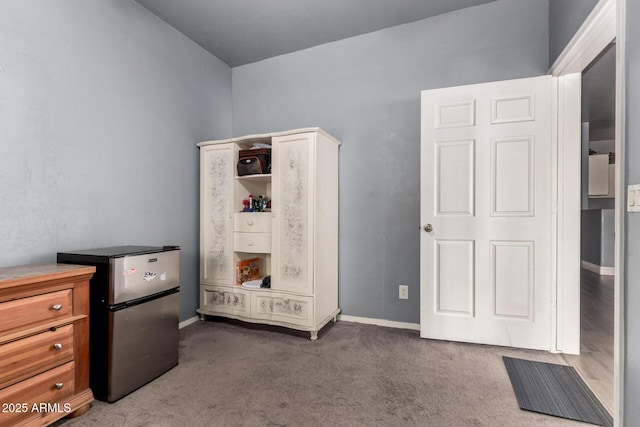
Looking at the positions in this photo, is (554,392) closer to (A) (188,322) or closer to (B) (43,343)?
(B) (43,343)

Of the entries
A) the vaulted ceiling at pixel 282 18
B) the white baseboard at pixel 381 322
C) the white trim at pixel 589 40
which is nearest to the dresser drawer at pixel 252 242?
the white baseboard at pixel 381 322

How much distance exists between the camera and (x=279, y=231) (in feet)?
9.18

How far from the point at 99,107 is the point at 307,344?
234 centimetres

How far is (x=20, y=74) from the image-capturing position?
1858 millimetres

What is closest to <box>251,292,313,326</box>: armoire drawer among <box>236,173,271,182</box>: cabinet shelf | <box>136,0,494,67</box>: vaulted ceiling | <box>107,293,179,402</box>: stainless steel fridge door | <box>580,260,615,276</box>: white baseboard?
<box>107,293,179,402</box>: stainless steel fridge door

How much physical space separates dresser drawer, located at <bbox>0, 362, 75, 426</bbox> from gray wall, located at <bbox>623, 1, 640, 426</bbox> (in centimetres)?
254

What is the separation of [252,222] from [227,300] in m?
0.77

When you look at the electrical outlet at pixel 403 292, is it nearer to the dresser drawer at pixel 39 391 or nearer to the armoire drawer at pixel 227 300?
the armoire drawer at pixel 227 300

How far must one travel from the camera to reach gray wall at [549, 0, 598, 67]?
6.16 feet

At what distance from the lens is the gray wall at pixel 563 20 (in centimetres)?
188

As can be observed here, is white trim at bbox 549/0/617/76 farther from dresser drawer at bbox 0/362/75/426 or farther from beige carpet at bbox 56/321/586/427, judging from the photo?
dresser drawer at bbox 0/362/75/426

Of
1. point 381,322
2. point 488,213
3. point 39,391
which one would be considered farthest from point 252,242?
point 488,213

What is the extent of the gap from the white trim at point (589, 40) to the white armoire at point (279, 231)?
175cm

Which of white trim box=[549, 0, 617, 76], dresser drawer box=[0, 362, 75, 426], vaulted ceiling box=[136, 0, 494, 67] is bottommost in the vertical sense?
dresser drawer box=[0, 362, 75, 426]
